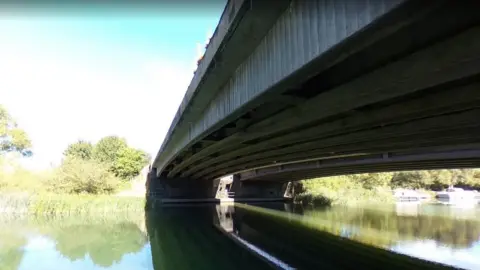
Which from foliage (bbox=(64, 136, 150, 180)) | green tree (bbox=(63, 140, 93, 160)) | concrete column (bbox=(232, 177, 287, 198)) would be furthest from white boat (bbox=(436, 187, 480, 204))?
green tree (bbox=(63, 140, 93, 160))

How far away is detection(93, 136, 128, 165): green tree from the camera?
2562 inches

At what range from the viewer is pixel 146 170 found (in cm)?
4319

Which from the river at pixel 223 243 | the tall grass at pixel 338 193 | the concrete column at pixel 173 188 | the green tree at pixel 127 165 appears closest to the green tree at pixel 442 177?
the tall grass at pixel 338 193

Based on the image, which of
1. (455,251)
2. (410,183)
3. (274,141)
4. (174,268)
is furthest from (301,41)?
(410,183)

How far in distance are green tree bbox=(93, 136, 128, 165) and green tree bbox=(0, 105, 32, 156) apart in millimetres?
13066

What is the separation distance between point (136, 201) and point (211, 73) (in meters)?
26.0

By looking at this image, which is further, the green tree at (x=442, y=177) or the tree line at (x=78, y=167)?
the green tree at (x=442, y=177)

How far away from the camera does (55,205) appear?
1096 inches

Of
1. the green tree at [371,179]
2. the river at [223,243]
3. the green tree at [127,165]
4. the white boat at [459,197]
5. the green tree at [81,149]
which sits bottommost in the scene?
the river at [223,243]

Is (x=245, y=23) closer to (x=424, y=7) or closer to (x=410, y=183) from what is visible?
(x=424, y=7)

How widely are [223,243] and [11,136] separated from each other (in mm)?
45507

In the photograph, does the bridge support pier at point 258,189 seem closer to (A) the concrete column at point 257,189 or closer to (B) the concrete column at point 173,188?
(A) the concrete column at point 257,189

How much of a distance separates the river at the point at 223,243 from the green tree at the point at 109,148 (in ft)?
135

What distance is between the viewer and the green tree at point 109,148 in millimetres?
65069
